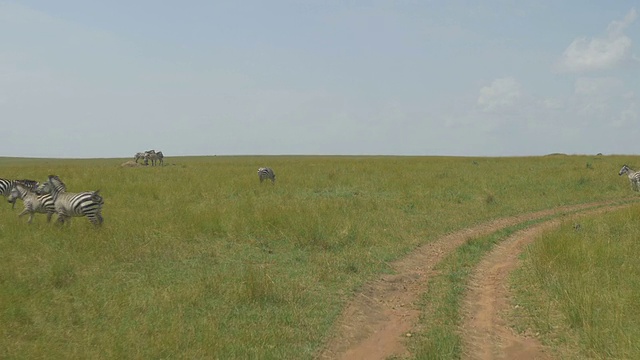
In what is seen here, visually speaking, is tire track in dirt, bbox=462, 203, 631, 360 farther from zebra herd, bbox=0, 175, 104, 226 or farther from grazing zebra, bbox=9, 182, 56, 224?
grazing zebra, bbox=9, 182, 56, 224

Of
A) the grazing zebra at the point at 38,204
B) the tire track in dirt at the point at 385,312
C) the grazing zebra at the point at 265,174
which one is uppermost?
the grazing zebra at the point at 265,174

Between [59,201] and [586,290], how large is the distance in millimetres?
11835

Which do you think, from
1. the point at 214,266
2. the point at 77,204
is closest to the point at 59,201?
the point at 77,204

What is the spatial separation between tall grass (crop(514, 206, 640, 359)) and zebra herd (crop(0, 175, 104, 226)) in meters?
9.80

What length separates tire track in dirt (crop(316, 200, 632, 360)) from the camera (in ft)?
21.2

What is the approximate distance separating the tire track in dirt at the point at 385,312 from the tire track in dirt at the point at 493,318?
806 mm

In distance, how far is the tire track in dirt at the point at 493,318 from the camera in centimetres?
626

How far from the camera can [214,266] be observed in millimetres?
10023

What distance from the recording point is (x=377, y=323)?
7.41 metres

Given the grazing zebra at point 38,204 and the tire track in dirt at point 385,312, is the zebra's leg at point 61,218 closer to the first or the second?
the grazing zebra at point 38,204

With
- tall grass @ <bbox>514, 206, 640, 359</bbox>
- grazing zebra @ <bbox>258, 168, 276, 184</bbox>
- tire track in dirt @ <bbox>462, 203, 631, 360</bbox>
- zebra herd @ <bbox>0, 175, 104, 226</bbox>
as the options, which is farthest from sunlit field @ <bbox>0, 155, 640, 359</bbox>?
grazing zebra @ <bbox>258, 168, 276, 184</bbox>

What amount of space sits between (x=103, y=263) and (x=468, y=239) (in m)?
7.98

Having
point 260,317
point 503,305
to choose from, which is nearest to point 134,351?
point 260,317

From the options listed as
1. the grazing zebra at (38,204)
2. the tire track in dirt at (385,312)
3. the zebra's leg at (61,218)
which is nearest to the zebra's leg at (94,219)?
the zebra's leg at (61,218)
